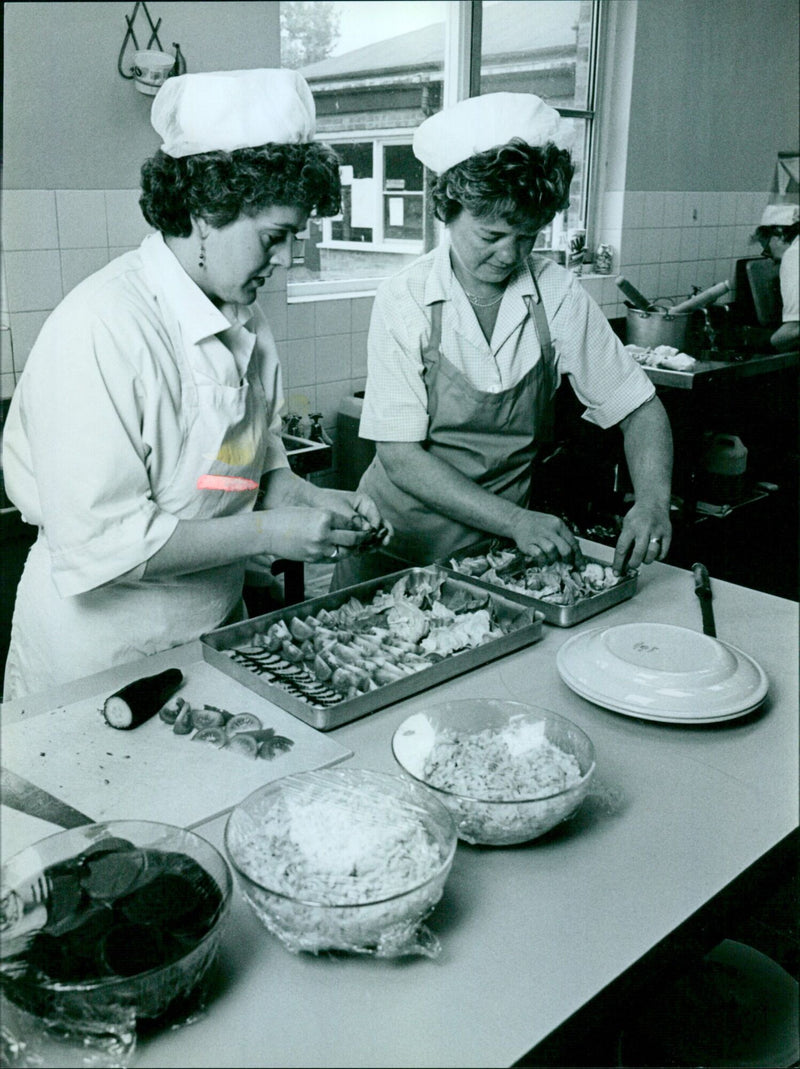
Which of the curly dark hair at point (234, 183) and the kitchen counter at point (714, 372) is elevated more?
the curly dark hair at point (234, 183)

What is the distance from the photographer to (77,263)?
3146 millimetres

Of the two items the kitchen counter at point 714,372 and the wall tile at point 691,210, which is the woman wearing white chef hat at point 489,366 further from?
the wall tile at point 691,210

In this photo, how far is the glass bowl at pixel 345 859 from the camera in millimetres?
905

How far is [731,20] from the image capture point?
2.19 metres

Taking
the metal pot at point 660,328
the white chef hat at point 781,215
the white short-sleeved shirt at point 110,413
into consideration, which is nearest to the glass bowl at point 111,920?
the white short-sleeved shirt at point 110,413

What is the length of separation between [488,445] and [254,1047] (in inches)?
65.7

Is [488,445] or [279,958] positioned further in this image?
[488,445]

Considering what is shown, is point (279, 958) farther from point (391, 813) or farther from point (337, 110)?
point (337, 110)

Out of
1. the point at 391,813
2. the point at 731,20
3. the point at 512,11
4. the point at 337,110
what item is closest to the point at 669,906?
the point at 391,813

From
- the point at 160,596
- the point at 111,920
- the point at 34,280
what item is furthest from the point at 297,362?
the point at 111,920

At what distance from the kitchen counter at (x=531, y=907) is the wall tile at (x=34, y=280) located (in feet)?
6.11

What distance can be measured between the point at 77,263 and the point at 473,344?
1.60 metres

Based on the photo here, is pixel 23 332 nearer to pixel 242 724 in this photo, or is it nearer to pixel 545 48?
pixel 242 724

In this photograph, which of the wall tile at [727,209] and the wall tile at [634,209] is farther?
the wall tile at [727,209]
